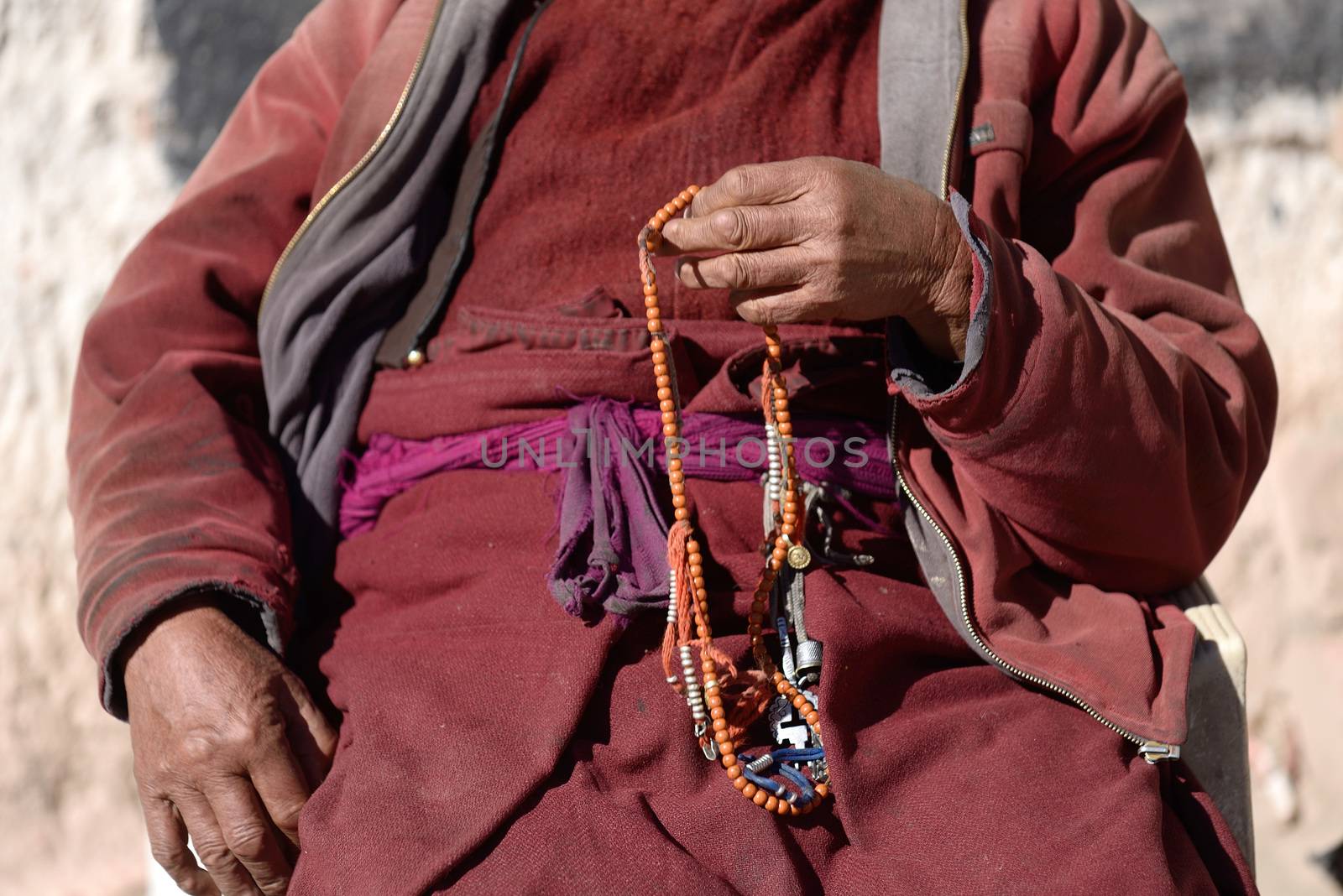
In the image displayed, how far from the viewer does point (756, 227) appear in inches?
50.9

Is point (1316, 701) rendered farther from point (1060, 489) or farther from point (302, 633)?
point (302, 633)

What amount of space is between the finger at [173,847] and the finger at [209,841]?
0.02m

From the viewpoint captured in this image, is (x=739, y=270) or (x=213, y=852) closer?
(x=739, y=270)

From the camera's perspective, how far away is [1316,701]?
313 centimetres

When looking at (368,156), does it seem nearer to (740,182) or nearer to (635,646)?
(740,182)

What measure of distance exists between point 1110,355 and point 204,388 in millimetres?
1268

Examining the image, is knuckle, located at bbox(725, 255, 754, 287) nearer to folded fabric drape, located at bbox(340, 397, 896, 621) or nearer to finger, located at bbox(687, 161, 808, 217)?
finger, located at bbox(687, 161, 808, 217)

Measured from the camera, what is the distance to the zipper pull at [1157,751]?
146cm

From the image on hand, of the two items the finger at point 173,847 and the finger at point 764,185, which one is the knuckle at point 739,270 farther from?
the finger at point 173,847

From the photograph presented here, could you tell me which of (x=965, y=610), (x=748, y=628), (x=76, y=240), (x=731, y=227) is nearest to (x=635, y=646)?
(x=748, y=628)

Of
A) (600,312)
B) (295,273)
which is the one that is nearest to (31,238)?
(295,273)

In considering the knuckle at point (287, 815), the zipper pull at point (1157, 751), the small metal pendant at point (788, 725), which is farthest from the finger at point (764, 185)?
the knuckle at point (287, 815)

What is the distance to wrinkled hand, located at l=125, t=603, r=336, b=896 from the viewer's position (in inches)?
59.5

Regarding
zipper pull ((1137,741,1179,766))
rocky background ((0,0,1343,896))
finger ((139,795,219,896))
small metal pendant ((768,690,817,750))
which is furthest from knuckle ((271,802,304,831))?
rocky background ((0,0,1343,896))
